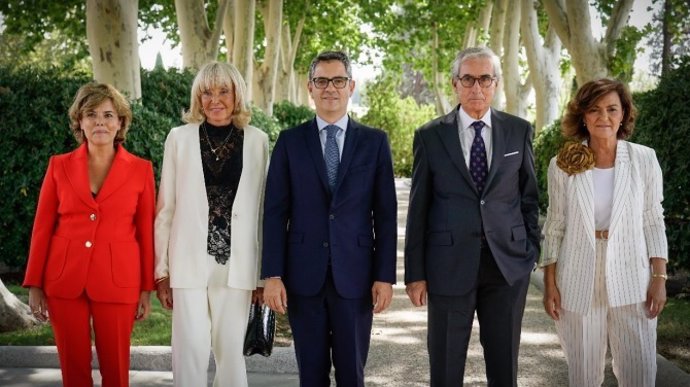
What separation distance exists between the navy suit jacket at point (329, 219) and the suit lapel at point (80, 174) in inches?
40.0

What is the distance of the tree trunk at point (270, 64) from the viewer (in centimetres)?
1884

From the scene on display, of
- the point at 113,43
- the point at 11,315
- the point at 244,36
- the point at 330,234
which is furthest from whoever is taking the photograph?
the point at 244,36

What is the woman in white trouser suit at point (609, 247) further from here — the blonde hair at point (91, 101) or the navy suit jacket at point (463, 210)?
the blonde hair at point (91, 101)

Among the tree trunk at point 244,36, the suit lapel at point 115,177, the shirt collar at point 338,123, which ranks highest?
the tree trunk at point 244,36

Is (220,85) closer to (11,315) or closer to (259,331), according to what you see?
(259,331)

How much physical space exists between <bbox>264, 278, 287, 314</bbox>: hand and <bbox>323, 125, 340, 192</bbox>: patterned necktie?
628mm

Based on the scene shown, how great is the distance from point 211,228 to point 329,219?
28.9 inches

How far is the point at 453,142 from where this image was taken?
4055 mm

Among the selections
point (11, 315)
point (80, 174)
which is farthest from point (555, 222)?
point (11, 315)

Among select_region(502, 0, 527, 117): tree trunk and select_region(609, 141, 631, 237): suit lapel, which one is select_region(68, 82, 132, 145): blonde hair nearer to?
select_region(609, 141, 631, 237): suit lapel

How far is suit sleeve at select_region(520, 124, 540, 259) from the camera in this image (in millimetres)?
4125

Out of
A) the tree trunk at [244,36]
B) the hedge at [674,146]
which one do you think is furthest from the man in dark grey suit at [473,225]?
the tree trunk at [244,36]

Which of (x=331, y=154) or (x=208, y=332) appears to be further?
(x=208, y=332)

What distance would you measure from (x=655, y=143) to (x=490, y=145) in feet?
16.3
